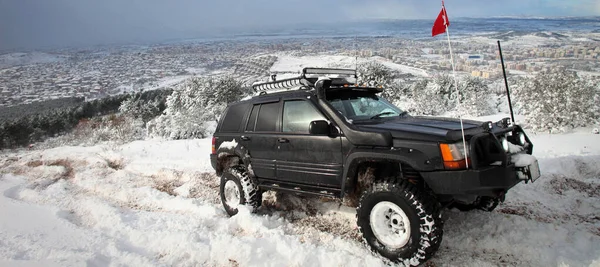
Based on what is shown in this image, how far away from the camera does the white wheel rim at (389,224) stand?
3.28 meters

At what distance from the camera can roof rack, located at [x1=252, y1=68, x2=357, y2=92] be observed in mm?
4477

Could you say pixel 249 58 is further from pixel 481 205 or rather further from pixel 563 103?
pixel 481 205

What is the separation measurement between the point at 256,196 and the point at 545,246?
11.8 ft

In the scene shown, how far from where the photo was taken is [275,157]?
4.59 metres

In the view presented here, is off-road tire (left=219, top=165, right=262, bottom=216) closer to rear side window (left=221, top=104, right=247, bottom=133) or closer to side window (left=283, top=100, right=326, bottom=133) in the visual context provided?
rear side window (left=221, top=104, right=247, bottom=133)

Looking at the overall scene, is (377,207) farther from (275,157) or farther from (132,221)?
(132,221)

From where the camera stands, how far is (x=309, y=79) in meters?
4.54

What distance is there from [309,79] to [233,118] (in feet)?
5.51

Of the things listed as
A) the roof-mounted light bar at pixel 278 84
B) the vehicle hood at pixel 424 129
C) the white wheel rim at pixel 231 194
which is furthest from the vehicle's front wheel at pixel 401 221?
the white wheel rim at pixel 231 194

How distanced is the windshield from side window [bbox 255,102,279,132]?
36.0 inches

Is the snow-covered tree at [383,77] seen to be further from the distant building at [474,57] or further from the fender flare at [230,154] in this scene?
the fender flare at [230,154]

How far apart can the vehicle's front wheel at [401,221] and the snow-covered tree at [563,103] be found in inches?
807

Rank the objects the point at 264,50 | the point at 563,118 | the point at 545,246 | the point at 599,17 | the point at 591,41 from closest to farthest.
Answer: the point at 545,246
the point at 563,118
the point at 591,41
the point at 599,17
the point at 264,50

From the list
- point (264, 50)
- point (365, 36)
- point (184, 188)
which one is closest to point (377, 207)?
point (184, 188)
